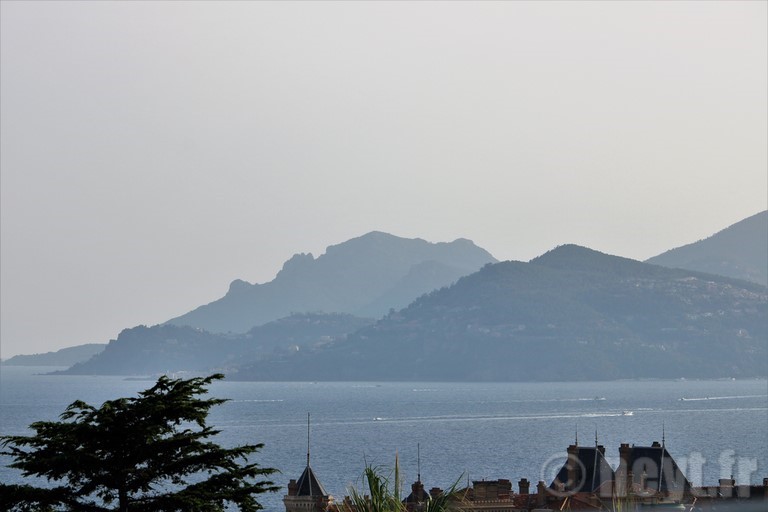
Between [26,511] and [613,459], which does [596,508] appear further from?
[613,459]

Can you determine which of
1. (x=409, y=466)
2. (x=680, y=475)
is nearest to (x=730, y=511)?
(x=680, y=475)

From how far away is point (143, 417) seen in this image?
38469 millimetres

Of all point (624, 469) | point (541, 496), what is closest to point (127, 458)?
point (541, 496)

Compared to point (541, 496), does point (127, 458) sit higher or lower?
higher

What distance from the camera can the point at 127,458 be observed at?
38.5 meters

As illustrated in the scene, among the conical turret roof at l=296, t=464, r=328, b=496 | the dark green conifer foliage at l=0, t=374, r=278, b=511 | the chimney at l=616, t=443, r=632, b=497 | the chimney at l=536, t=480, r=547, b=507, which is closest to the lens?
the dark green conifer foliage at l=0, t=374, r=278, b=511

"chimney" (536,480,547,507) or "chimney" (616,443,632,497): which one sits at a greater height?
"chimney" (616,443,632,497)

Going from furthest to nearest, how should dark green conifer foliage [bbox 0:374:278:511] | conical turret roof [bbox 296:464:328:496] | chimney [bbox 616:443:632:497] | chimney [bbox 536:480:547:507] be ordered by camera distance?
chimney [bbox 536:480:547:507] < chimney [bbox 616:443:632:497] < conical turret roof [bbox 296:464:328:496] < dark green conifer foliage [bbox 0:374:278:511]

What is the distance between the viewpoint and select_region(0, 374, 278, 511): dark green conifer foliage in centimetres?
3781

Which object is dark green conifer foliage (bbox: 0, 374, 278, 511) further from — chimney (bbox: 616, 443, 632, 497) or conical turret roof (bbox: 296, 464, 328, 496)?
chimney (bbox: 616, 443, 632, 497)

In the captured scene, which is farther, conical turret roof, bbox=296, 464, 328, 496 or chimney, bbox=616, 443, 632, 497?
chimney, bbox=616, 443, 632, 497

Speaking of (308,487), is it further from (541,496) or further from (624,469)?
(624,469)

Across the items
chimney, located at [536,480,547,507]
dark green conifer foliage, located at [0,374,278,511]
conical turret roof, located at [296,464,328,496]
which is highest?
dark green conifer foliage, located at [0,374,278,511]

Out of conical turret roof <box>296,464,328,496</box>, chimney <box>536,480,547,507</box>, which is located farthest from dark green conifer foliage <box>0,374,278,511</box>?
chimney <box>536,480,547,507</box>
